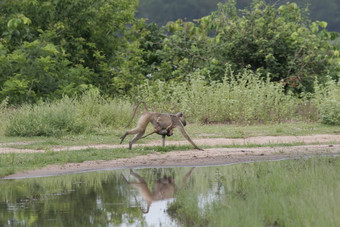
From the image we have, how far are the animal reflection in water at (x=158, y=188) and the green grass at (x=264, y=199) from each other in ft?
1.09

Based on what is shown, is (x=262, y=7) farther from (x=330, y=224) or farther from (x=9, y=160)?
(x=330, y=224)

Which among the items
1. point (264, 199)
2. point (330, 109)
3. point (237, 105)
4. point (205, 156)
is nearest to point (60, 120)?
point (205, 156)

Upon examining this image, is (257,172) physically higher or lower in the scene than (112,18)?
lower

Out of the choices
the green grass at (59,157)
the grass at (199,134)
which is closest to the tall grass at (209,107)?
the grass at (199,134)

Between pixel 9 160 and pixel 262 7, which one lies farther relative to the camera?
pixel 262 7

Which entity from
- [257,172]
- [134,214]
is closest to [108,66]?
[257,172]

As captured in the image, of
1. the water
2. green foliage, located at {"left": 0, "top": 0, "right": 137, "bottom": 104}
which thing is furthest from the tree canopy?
the water

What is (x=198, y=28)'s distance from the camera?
92.8 ft

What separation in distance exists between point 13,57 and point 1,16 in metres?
4.81

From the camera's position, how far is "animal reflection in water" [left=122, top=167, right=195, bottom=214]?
8.38 meters

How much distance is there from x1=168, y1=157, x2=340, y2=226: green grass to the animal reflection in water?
0.33 metres

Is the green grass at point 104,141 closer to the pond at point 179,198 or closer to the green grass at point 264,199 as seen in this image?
the pond at point 179,198

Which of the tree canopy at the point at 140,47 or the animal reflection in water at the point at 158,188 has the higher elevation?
the tree canopy at the point at 140,47

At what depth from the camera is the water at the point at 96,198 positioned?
6984 millimetres
